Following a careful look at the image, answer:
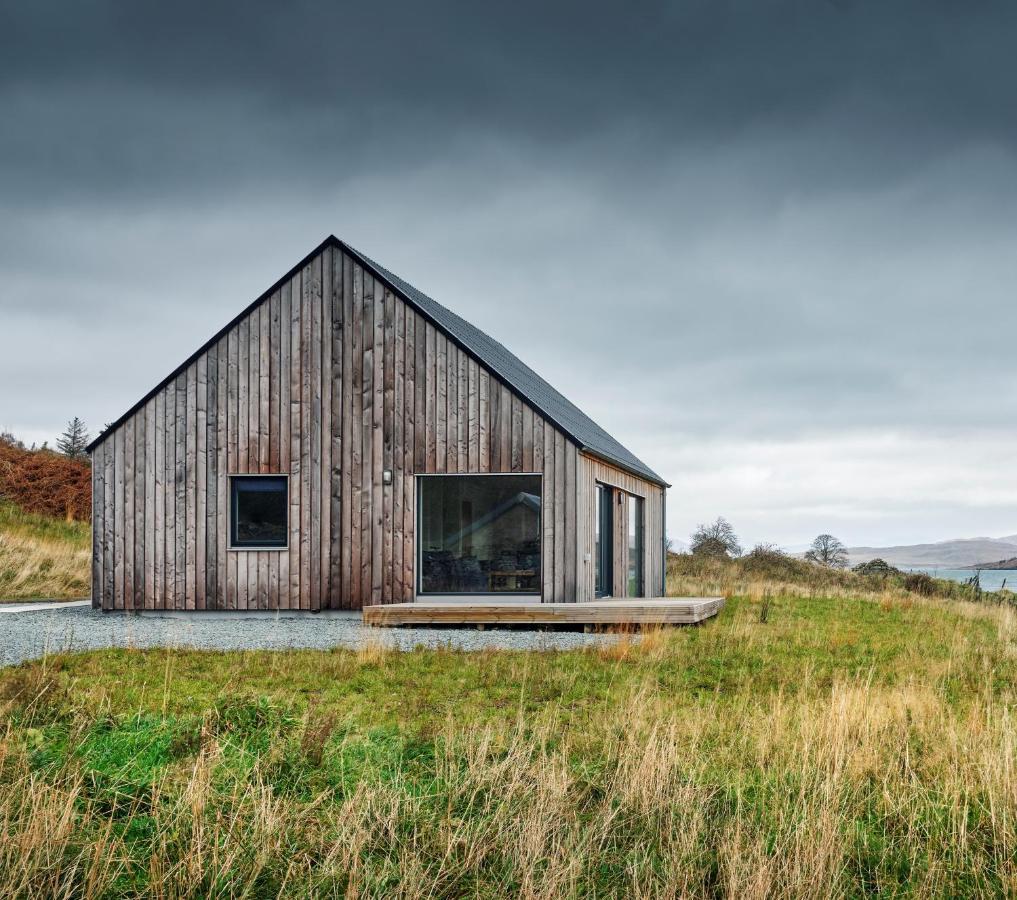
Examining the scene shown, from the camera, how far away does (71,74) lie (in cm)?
1307

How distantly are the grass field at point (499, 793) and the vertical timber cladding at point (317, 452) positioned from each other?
23.3 ft

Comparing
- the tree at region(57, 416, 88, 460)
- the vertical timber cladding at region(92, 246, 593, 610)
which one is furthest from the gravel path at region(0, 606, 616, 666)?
the tree at region(57, 416, 88, 460)

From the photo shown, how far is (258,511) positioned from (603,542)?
5882 mm

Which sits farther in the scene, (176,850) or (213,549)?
(213,549)

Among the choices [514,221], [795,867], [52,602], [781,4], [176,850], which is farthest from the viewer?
[52,602]

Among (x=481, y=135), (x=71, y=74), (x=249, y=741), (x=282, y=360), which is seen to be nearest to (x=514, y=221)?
(x=481, y=135)

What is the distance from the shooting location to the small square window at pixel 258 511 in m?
15.2

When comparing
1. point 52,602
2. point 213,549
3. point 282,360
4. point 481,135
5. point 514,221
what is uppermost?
point 481,135

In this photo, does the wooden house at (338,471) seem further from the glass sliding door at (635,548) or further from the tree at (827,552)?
the tree at (827,552)

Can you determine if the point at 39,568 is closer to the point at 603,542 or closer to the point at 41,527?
the point at 41,527

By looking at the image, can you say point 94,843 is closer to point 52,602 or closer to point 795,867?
point 795,867

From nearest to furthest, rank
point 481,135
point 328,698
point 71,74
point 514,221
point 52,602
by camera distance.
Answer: point 328,698
point 71,74
point 481,135
point 514,221
point 52,602

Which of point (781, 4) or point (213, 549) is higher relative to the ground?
point (781, 4)

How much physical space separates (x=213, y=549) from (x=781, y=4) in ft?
37.5
